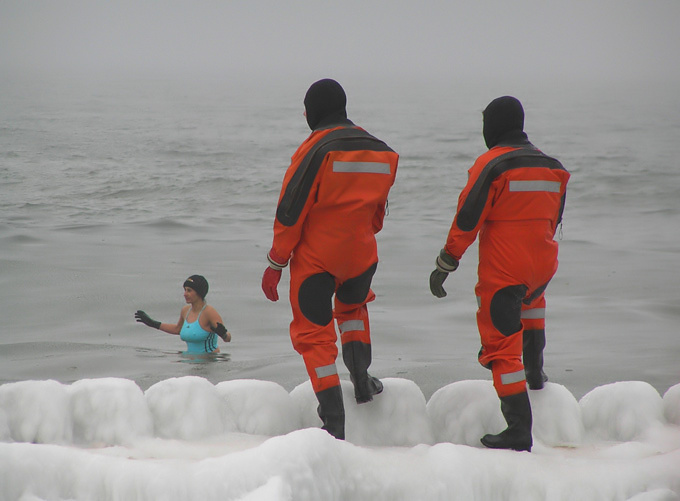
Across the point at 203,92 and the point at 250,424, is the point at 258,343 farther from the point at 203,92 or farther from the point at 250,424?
the point at 203,92

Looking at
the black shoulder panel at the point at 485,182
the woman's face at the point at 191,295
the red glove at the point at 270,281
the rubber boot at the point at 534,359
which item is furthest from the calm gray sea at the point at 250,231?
the black shoulder panel at the point at 485,182

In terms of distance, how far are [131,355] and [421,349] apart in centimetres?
178

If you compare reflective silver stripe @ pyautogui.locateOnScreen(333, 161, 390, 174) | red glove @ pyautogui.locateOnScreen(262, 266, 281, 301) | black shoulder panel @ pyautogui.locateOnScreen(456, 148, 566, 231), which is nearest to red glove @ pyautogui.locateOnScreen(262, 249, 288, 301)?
red glove @ pyautogui.locateOnScreen(262, 266, 281, 301)

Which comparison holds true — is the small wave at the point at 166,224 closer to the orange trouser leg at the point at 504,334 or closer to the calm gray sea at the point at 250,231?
the calm gray sea at the point at 250,231

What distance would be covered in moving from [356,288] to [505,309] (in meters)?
0.51

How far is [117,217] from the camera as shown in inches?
383

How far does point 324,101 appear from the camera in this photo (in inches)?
112

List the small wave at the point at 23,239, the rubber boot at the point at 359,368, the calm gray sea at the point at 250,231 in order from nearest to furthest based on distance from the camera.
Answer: the rubber boot at the point at 359,368
the calm gray sea at the point at 250,231
the small wave at the point at 23,239

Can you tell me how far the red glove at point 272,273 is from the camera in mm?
2775

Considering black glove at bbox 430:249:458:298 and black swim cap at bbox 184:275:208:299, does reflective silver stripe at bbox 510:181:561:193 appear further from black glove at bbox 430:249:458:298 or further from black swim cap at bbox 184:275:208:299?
black swim cap at bbox 184:275:208:299

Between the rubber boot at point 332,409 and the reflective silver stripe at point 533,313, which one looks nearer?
the rubber boot at point 332,409

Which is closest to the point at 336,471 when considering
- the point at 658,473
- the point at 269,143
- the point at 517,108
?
the point at 658,473

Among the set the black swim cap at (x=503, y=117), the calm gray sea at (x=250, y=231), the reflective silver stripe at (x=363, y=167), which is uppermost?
the black swim cap at (x=503, y=117)

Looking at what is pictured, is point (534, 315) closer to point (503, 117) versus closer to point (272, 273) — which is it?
point (503, 117)
